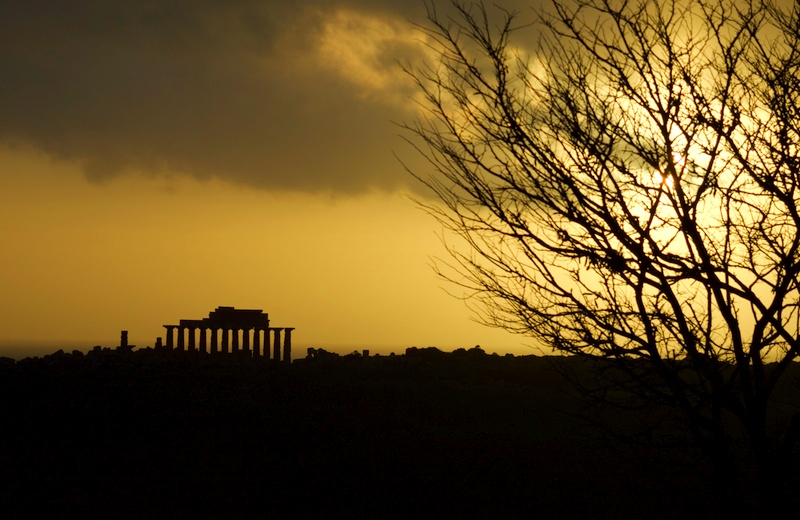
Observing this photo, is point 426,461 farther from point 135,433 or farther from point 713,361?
point 713,361

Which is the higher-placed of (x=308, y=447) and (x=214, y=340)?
(x=214, y=340)

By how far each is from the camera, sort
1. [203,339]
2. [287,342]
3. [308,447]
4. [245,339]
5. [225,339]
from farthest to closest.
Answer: [287,342] < [245,339] < [225,339] < [203,339] < [308,447]

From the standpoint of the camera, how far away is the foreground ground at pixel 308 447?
11.5 m

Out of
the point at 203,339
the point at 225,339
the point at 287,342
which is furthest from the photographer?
the point at 287,342

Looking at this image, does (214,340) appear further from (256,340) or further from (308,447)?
(308,447)

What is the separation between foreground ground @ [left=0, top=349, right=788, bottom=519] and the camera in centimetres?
1145

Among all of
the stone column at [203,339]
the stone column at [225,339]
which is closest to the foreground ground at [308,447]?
the stone column at [203,339]

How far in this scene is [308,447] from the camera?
14.4 metres

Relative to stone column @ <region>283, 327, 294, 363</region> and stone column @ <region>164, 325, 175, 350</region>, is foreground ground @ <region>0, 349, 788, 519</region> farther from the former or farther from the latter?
stone column @ <region>283, 327, 294, 363</region>

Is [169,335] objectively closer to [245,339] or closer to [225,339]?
[225,339]

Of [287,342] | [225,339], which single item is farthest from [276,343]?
[225,339]

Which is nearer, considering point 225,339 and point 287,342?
point 225,339

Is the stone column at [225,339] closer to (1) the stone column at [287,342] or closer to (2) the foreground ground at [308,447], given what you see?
(1) the stone column at [287,342]

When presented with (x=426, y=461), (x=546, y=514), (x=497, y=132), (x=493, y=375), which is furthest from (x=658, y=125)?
(x=493, y=375)
